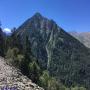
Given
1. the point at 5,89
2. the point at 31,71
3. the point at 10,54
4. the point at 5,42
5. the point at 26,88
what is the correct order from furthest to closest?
the point at 5,42 → the point at 10,54 → the point at 31,71 → the point at 26,88 → the point at 5,89

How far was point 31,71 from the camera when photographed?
6688cm

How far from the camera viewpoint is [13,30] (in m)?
132

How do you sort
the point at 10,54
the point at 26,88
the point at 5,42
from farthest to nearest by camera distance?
1. the point at 5,42
2. the point at 10,54
3. the point at 26,88

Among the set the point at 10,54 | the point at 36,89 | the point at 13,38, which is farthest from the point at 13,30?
the point at 36,89

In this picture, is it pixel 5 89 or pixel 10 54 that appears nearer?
pixel 5 89

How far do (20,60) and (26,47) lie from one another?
5571 cm

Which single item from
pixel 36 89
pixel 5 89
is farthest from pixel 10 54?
pixel 5 89

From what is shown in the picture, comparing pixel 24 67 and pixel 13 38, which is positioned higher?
pixel 13 38

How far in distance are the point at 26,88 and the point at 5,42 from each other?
10216cm

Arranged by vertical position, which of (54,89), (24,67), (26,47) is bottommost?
(54,89)

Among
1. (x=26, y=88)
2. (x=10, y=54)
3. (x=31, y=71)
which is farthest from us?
(x=10, y=54)

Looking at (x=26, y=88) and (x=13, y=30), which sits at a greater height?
(x=13, y=30)

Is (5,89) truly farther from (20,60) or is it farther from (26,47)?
(26,47)

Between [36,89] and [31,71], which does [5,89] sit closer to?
[36,89]
